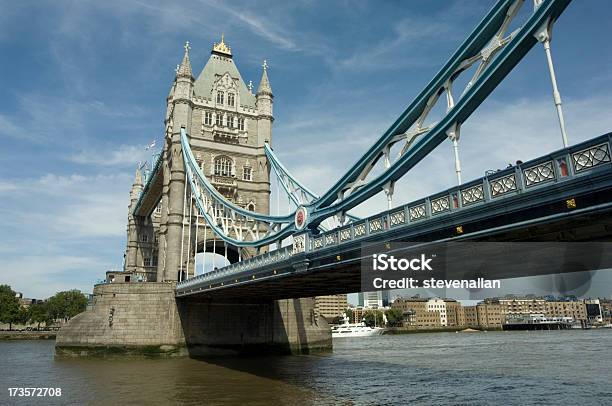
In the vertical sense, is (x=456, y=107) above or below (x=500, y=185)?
above

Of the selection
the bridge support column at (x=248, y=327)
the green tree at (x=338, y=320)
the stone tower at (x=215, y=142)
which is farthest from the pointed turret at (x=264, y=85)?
the green tree at (x=338, y=320)

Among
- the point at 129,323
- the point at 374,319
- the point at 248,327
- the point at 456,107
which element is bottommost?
the point at 374,319

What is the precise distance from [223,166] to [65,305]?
58.4 metres

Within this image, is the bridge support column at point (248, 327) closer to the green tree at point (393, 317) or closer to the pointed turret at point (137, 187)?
the pointed turret at point (137, 187)

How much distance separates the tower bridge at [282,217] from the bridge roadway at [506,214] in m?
0.03

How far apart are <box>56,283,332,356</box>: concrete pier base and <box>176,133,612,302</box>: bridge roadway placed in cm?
1836

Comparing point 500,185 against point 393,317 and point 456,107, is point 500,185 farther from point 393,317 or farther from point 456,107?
point 393,317

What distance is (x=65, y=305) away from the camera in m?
85.2

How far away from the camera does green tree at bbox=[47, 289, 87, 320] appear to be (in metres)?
84.6

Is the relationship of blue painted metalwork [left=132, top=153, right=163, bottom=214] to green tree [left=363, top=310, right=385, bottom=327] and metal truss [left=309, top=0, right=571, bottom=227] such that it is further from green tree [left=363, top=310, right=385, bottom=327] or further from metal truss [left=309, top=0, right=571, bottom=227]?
green tree [left=363, top=310, right=385, bottom=327]

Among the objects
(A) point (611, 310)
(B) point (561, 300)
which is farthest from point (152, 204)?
(A) point (611, 310)

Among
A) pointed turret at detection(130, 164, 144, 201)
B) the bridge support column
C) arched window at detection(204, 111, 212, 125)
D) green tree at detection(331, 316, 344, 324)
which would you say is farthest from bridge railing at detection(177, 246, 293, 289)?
green tree at detection(331, 316, 344, 324)

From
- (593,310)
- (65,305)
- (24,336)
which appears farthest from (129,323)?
(593,310)

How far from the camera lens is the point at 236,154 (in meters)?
43.4
